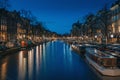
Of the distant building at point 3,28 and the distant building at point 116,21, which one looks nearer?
the distant building at point 116,21

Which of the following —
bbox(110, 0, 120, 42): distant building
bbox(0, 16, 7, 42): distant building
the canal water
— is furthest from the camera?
bbox(0, 16, 7, 42): distant building

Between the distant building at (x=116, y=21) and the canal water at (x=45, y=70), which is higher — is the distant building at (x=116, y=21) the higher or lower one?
the higher one

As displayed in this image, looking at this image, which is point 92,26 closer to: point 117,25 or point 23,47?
point 117,25

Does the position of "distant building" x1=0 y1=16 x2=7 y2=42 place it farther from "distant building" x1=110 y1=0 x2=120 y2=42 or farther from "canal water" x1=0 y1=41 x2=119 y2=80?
"canal water" x1=0 y1=41 x2=119 y2=80

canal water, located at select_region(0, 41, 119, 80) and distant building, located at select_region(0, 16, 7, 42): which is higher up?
distant building, located at select_region(0, 16, 7, 42)

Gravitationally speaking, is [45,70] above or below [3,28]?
below

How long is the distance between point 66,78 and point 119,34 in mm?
82860

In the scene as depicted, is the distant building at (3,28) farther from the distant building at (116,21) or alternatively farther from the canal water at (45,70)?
the canal water at (45,70)

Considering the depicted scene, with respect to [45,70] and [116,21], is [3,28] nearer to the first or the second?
[116,21]

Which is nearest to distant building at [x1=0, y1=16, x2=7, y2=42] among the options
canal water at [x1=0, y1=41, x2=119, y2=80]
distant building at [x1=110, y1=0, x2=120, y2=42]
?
distant building at [x1=110, y1=0, x2=120, y2=42]

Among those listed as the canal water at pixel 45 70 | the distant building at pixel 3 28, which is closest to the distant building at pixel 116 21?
the distant building at pixel 3 28

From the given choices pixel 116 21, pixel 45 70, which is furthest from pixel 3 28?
pixel 45 70

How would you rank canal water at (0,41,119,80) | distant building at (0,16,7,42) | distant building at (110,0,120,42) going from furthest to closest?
distant building at (0,16,7,42) → distant building at (110,0,120,42) → canal water at (0,41,119,80)

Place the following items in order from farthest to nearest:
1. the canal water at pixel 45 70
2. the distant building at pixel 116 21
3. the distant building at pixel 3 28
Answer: the distant building at pixel 3 28 < the distant building at pixel 116 21 < the canal water at pixel 45 70
